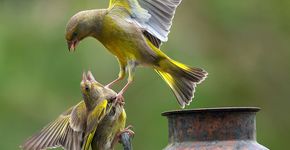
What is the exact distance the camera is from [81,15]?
18.1 ft

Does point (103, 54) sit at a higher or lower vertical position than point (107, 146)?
higher

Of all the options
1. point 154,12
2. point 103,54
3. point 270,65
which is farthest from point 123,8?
point 270,65

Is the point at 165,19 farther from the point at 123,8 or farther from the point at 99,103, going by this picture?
the point at 99,103

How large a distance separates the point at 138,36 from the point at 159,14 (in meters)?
0.23

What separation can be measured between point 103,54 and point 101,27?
88.6 inches

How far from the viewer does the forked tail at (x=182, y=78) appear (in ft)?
17.5

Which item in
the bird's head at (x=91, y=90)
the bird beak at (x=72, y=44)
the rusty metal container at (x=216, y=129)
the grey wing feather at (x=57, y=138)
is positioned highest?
the bird beak at (x=72, y=44)

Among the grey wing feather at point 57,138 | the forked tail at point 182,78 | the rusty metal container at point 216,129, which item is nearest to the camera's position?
the rusty metal container at point 216,129

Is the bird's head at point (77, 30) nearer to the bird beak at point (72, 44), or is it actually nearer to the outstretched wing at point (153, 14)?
the bird beak at point (72, 44)

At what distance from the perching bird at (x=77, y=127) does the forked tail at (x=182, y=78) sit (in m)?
0.69

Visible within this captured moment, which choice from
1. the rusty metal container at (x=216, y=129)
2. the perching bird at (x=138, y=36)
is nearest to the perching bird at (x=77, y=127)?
the perching bird at (x=138, y=36)

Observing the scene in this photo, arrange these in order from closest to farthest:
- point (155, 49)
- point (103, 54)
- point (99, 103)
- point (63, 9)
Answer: point (99, 103) < point (155, 49) < point (103, 54) < point (63, 9)

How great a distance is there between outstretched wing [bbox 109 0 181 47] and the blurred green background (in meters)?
1.96

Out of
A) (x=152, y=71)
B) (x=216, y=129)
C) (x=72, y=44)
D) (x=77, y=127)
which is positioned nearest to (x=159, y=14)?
(x=72, y=44)
